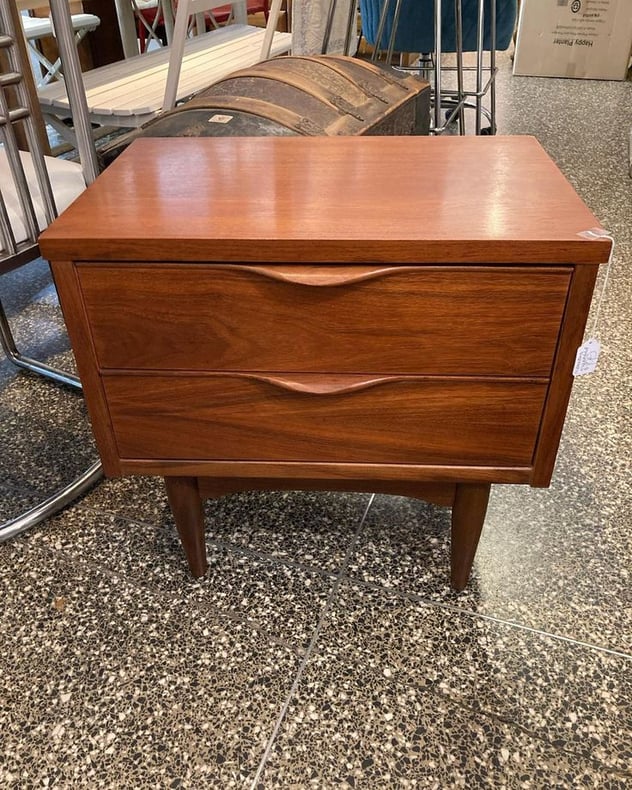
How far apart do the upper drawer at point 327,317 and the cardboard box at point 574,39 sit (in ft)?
12.7

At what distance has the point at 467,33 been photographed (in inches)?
101

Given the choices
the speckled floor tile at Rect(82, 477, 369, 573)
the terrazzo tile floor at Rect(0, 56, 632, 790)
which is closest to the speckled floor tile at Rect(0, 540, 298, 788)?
the terrazzo tile floor at Rect(0, 56, 632, 790)

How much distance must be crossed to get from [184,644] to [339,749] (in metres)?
0.26

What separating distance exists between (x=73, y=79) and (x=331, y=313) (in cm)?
65

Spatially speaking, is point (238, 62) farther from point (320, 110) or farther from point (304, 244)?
point (304, 244)

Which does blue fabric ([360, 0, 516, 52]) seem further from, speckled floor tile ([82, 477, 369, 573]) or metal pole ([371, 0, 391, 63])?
speckled floor tile ([82, 477, 369, 573])

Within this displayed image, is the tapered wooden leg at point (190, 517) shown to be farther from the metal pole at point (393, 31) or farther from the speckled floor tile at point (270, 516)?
the metal pole at point (393, 31)

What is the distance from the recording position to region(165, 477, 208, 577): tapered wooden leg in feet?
3.14

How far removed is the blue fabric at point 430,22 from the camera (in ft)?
8.05

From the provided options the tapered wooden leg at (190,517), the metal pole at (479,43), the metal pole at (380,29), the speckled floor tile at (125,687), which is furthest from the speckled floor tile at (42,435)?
the metal pole at (479,43)

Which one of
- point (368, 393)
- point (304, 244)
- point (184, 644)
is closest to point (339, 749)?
point (184, 644)

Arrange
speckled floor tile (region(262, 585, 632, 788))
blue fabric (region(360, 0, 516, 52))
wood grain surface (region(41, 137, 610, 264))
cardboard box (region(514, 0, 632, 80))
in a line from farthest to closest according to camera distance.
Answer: cardboard box (region(514, 0, 632, 80)) → blue fabric (region(360, 0, 516, 52)) → speckled floor tile (region(262, 585, 632, 788)) → wood grain surface (region(41, 137, 610, 264))

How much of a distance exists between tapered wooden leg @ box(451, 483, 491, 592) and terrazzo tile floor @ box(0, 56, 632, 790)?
56 mm

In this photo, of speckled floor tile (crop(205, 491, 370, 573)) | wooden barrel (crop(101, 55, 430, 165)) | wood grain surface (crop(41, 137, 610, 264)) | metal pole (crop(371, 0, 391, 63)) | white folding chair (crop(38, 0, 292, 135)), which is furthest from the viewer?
metal pole (crop(371, 0, 391, 63))
